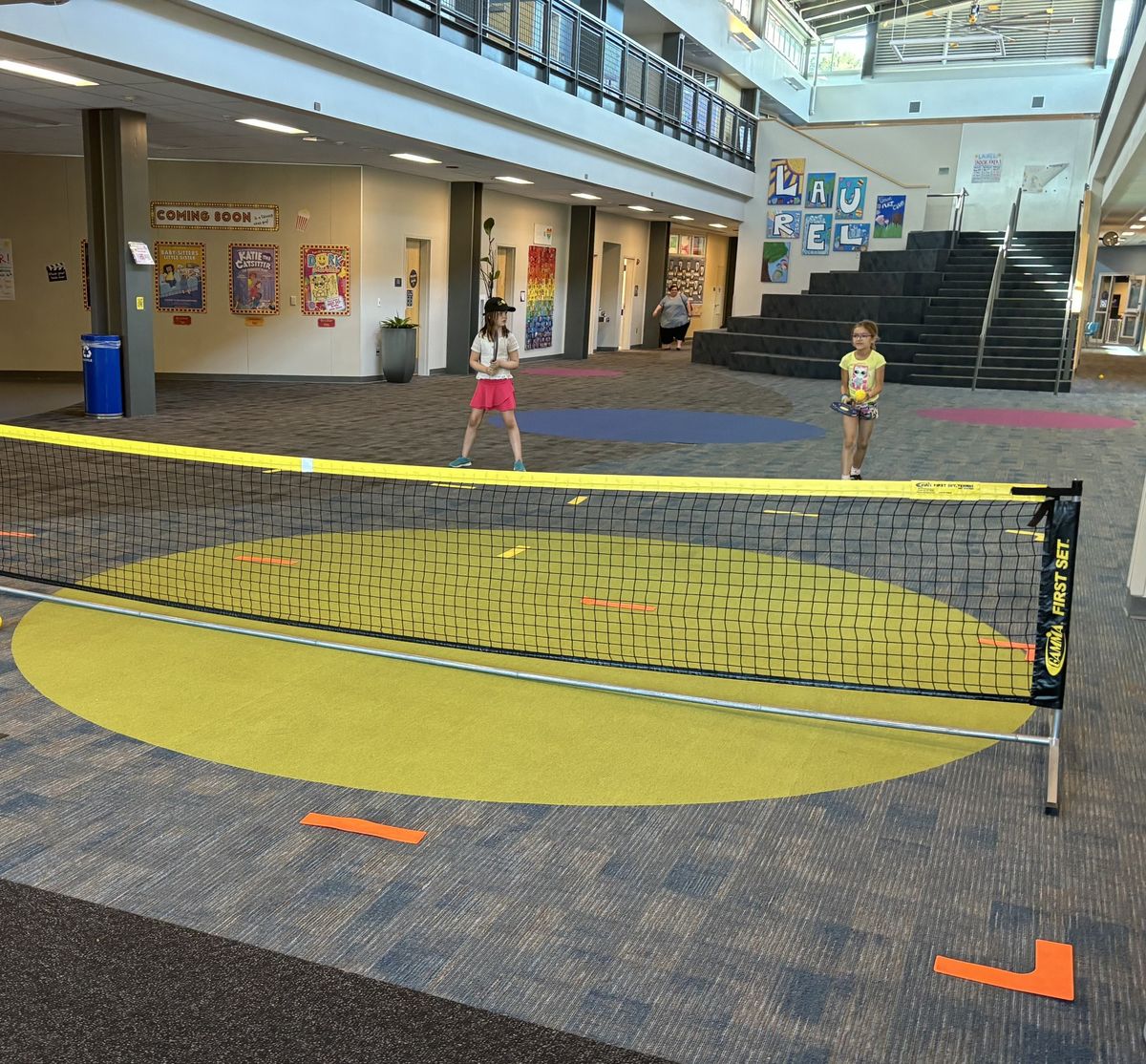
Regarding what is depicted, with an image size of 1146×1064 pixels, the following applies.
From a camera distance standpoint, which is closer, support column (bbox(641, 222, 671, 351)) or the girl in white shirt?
the girl in white shirt

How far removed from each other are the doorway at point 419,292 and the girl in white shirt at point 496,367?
9795mm

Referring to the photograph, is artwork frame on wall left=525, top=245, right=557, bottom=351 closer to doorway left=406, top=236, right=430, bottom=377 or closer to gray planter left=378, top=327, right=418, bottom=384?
doorway left=406, top=236, right=430, bottom=377

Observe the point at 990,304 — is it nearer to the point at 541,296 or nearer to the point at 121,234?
the point at 541,296

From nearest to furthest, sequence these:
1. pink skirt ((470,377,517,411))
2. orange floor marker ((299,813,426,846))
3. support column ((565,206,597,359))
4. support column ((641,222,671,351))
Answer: orange floor marker ((299,813,426,846)) → pink skirt ((470,377,517,411)) → support column ((565,206,597,359)) → support column ((641,222,671,351))

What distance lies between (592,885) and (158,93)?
32.8 feet

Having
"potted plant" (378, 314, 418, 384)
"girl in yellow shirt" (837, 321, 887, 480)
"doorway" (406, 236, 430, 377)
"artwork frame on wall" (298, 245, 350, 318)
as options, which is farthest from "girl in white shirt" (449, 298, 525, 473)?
"doorway" (406, 236, 430, 377)

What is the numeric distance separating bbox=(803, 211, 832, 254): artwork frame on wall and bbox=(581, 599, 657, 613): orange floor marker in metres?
23.1

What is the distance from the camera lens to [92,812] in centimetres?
379

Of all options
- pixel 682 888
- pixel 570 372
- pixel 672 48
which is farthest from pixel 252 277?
pixel 682 888

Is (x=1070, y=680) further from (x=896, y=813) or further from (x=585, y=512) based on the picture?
(x=585, y=512)

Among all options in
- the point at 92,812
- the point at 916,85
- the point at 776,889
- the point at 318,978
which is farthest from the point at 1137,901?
the point at 916,85

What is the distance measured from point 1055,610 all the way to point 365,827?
271 cm

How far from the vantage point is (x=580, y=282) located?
1017 inches

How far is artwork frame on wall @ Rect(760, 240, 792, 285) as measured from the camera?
2772cm
